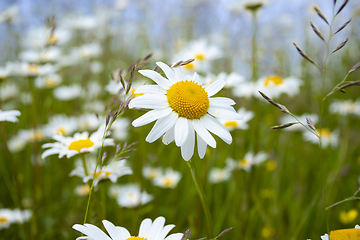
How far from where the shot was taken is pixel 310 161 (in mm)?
2535

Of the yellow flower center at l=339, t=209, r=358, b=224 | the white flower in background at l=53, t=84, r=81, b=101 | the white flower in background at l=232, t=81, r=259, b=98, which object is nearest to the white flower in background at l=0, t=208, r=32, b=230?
the white flower in background at l=232, t=81, r=259, b=98

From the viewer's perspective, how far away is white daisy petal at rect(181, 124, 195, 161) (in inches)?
28.6

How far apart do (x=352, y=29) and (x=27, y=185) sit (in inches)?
142

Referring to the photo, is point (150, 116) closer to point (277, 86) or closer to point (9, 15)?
point (277, 86)

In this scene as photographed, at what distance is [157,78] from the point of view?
0.80 m

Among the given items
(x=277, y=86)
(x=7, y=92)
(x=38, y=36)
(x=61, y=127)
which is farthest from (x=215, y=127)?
(x=38, y=36)

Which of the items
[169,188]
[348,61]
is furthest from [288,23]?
[169,188]

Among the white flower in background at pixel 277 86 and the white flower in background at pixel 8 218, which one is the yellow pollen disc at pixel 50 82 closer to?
the white flower in background at pixel 8 218

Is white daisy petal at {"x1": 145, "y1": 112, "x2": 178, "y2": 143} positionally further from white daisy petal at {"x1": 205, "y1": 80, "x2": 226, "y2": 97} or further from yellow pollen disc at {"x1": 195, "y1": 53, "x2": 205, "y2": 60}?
yellow pollen disc at {"x1": 195, "y1": 53, "x2": 205, "y2": 60}

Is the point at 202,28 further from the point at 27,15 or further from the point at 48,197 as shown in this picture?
the point at 48,197

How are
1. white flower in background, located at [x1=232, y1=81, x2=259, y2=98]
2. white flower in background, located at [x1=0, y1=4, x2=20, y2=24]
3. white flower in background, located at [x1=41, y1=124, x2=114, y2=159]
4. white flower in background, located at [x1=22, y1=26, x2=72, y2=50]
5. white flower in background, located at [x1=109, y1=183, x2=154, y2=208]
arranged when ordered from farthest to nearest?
white flower in background, located at [x1=22, y1=26, x2=72, y2=50] < white flower in background, located at [x1=0, y1=4, x2=20, y2=24] < white flower in background, located at [x1=232, y1=81, x2=259, y2=98] < white flower in background, located at [x1=109, y1=183, x2=154, y2=208] < white flower in background, located at [x1=41, y1=124, x2=114, y2=159]

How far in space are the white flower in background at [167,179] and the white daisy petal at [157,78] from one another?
1153mm

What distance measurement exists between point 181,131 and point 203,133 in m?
0.06

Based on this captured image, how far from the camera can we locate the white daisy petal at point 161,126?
0.71m
